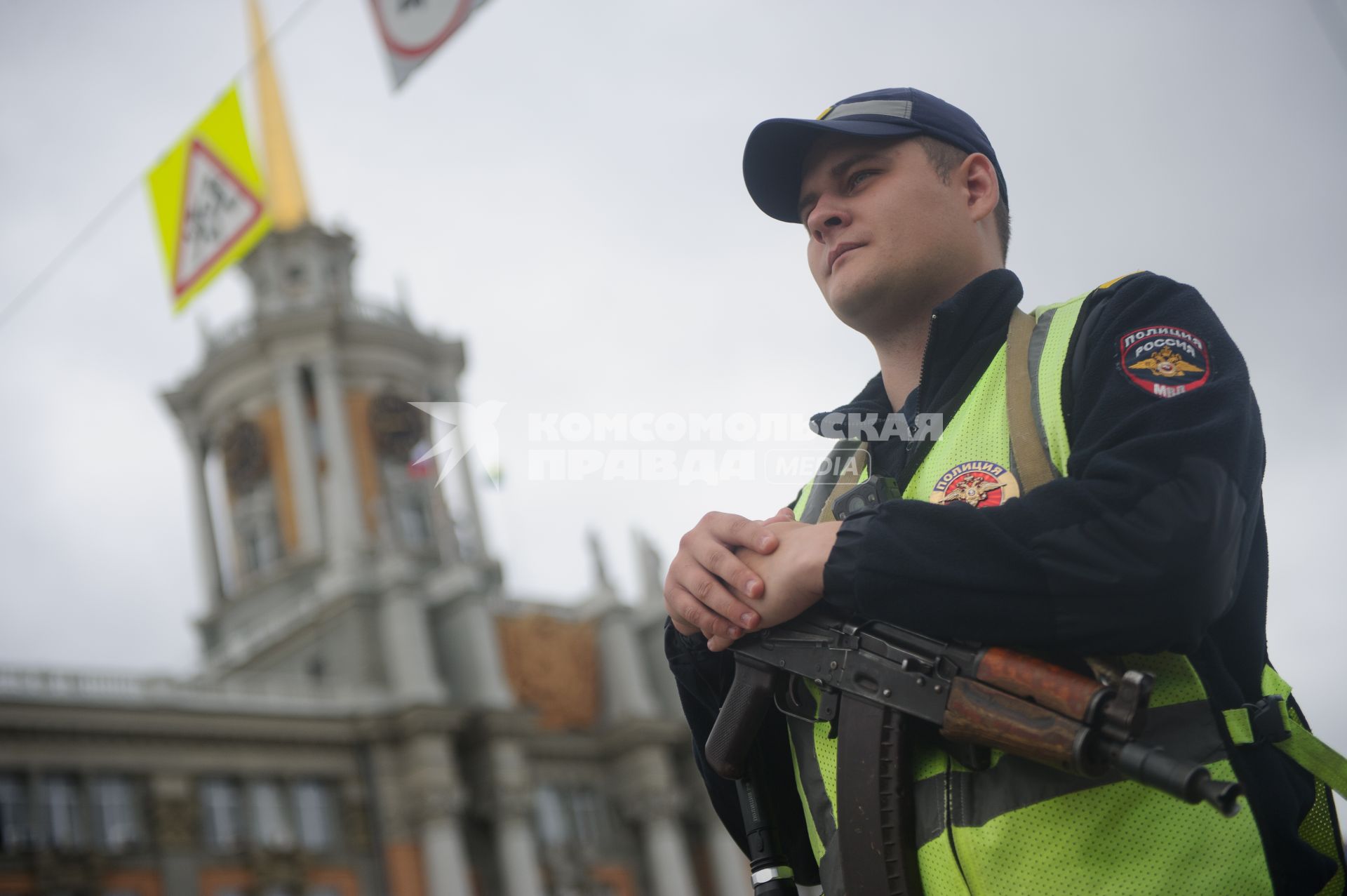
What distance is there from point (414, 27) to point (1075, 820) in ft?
22.7

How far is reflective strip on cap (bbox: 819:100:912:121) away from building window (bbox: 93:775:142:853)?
1012 inches

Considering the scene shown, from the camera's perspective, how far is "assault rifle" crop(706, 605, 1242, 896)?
1572 mm

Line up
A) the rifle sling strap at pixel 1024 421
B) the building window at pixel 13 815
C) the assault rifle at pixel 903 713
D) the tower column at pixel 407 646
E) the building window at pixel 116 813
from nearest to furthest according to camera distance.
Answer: the assault rifle at pixel 903 713, the rifle sling strap at pixel 1024 421, the building window at pixel 13 815, the building window at pixel 116 813, the tower column at pixel 407 646

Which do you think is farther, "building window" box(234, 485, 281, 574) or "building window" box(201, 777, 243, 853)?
"building window" box(234, 485, 281, 574)

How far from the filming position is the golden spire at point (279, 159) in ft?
134

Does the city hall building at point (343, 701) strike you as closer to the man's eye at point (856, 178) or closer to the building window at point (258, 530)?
the building window at point (258, 530)

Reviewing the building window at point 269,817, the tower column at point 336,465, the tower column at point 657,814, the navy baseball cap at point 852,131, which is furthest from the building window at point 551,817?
the navy baseball cap at point 852,131

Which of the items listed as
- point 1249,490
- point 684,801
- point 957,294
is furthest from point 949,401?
point 684,801

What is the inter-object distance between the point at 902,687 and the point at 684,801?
3424 centimetres

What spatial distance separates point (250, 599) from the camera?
35750 millimetres

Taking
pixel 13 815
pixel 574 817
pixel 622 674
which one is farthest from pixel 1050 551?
pixel 622 674

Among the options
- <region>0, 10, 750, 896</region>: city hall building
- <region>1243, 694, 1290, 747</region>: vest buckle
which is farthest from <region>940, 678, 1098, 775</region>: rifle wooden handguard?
<region>0, 10, 750, 896</region>: city hall building

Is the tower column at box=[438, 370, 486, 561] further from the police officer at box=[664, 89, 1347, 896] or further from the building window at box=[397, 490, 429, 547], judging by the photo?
the police officer at box=[664, 89, 1347, 896]

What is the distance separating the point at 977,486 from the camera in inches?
73.8
